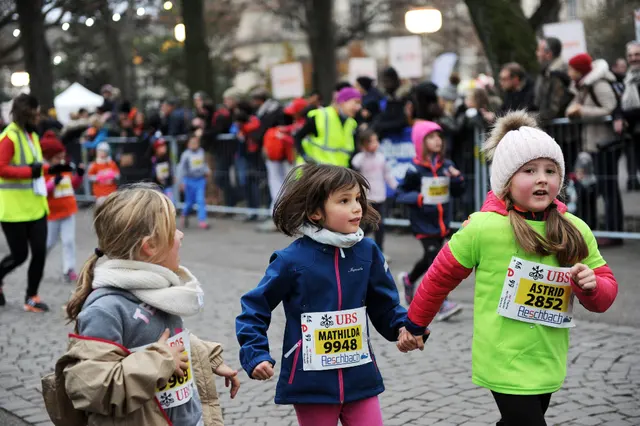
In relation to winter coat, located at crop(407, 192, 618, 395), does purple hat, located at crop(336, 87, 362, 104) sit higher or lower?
higher

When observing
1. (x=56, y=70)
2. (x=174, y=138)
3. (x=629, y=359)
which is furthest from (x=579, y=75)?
(x=56, y=70)

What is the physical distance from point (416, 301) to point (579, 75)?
8699 mm

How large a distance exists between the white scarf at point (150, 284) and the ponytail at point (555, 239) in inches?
50.8

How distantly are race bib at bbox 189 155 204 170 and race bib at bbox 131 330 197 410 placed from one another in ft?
42.5

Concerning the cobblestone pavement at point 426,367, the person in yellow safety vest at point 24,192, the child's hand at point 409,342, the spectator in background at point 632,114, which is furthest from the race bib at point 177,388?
the spectator in background at point 632,114

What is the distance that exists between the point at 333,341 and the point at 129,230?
0.97m

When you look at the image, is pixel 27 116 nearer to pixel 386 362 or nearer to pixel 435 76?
pixel 386 362

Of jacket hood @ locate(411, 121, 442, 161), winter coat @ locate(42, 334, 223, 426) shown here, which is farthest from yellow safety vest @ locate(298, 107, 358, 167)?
winter coat @ locate(42, 334, 223, 426)

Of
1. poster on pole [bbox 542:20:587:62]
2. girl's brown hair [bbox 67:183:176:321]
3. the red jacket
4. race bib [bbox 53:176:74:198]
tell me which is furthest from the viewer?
poster on pole [bbox 542:20:587:62]

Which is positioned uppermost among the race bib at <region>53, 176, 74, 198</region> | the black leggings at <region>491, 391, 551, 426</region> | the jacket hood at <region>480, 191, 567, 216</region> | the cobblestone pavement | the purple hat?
the purple hat

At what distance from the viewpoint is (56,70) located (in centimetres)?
4969

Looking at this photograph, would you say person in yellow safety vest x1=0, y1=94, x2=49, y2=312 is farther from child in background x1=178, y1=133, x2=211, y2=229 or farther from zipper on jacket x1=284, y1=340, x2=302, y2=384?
child in background x1=178, y1=133, x2=211, y2=229

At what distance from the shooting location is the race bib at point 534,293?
3973 millimetres

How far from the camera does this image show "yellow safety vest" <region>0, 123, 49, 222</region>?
9.18 meters
